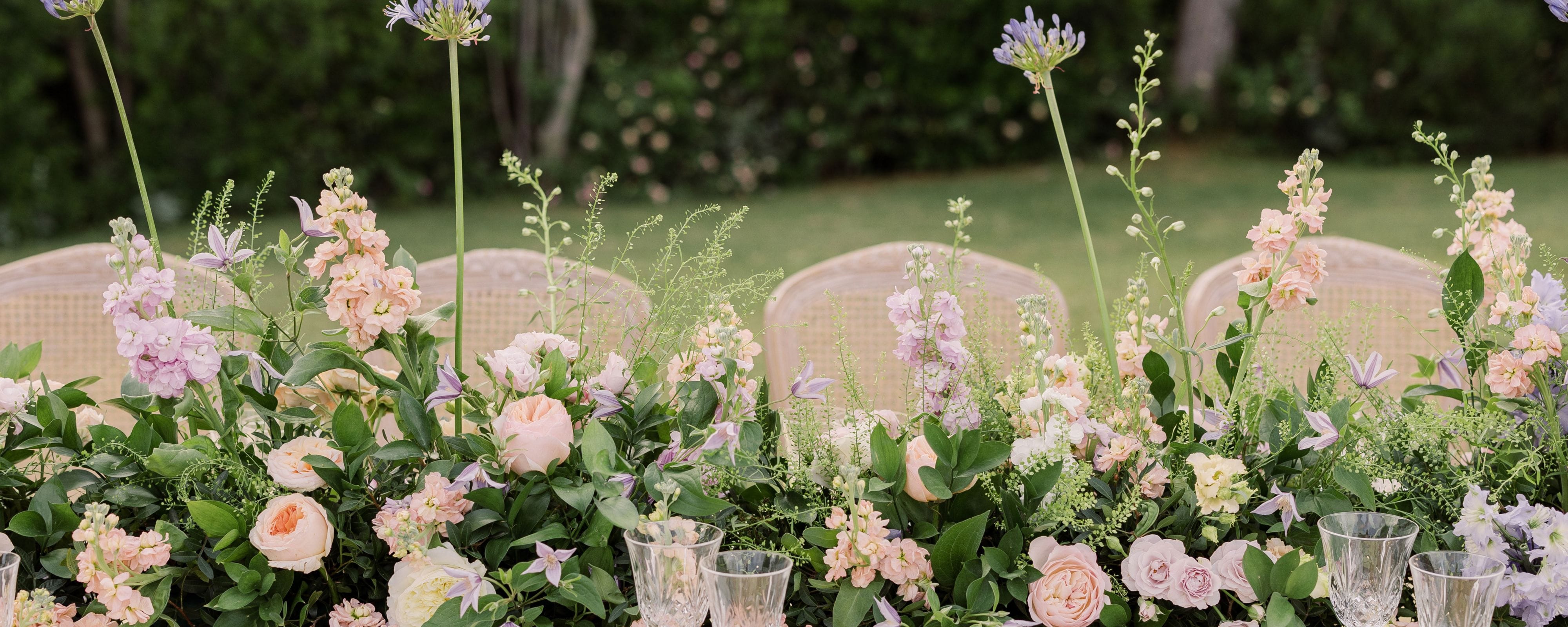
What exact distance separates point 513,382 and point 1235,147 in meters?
9.25

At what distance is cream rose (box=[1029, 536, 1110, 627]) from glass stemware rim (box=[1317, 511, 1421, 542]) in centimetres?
19

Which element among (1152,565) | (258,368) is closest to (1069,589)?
(1152,565)

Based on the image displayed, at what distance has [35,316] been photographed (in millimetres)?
2348

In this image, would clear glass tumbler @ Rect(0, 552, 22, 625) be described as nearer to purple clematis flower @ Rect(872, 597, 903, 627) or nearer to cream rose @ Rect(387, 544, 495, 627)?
cream rose @ Rect(387, 544, 495, 627)

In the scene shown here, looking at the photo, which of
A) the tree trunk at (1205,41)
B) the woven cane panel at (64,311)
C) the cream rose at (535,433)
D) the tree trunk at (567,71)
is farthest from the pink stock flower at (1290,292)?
the tree trunk at (1205,41)

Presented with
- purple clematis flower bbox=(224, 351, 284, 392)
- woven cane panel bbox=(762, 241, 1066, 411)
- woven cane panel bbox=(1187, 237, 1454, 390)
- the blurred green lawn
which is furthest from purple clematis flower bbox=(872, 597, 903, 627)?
the blurred green lawn

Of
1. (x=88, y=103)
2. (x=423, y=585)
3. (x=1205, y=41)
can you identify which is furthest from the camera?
(x=1205, y=41)

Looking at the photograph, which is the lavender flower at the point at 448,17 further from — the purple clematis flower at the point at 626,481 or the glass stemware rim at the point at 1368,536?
the glass stemware rim at the point at 1368,536

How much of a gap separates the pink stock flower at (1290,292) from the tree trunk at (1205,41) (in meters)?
8.84

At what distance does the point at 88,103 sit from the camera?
724 centimetres

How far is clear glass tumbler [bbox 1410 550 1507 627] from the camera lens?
1083 millimetres

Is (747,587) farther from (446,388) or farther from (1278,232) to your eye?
(1278,232)

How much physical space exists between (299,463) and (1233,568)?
2.79 ft

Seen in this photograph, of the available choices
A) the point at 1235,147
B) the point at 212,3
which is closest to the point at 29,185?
the point at 212,3
